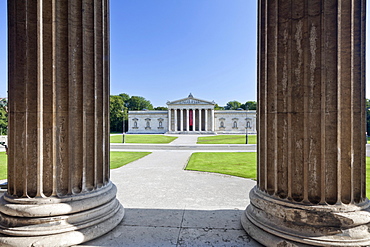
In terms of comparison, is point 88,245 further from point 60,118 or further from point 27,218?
point 60,118

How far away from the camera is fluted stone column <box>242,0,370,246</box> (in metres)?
3.81

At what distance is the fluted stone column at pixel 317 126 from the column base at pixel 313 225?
2cm

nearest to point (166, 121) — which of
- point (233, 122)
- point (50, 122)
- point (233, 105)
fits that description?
point (233, 122)

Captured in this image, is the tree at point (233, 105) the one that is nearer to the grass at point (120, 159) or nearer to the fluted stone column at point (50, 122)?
the grass at point (120, 159)

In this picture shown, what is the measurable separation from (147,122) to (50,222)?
292 feet

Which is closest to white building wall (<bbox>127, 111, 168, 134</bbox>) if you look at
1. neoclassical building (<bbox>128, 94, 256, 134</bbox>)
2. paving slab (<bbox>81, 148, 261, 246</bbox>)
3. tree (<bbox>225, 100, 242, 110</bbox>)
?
neoclassical building (<bbox>128, 94, 256, 134</bbox>)

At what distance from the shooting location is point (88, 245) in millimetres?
3969

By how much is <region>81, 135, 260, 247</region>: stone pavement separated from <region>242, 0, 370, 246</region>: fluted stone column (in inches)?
35.5

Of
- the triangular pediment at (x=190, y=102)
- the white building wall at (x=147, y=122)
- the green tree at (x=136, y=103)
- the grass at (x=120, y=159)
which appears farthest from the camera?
the green tree at (x=136, y=103)

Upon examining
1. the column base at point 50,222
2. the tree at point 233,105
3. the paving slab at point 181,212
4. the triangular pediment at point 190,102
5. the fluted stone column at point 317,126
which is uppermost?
the tree at point 233,105

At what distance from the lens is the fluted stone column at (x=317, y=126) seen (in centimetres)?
381

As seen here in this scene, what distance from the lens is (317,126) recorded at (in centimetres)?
397

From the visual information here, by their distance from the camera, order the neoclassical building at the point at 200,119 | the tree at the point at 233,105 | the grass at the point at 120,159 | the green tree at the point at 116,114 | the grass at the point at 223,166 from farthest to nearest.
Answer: the tree at the point at 233,105
the green tree at the point at 116,114
the neoclassical building at the point at 200,119
the grass at the point at 120,159
the grass at the point at 223,166

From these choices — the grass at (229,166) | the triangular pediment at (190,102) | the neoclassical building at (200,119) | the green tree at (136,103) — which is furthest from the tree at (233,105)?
the grass at (229,166)
